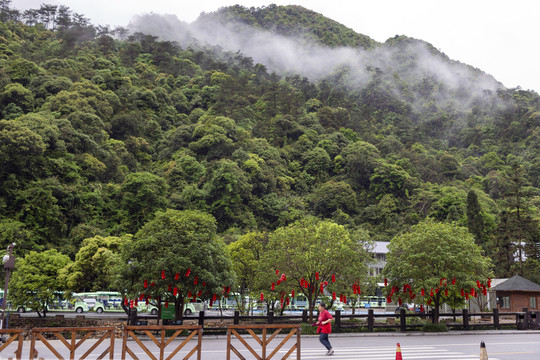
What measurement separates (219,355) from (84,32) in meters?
128

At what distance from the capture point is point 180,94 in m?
102

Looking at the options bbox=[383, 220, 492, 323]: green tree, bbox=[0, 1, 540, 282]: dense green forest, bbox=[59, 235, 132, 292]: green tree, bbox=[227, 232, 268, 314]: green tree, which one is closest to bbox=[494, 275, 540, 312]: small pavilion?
bbox=[0, 1, 540, 282]: dense green forest

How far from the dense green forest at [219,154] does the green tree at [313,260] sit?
2603 cm

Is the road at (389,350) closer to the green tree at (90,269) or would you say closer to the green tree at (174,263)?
the green tree at (174,263)

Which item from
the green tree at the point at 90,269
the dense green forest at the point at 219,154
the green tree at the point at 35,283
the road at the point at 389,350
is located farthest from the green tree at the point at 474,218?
the green tree at the point at 35,283

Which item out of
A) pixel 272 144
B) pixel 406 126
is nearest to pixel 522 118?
pixel 406 126

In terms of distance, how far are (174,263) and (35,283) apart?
49.6 feet

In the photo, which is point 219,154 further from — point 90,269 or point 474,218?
point 90,269

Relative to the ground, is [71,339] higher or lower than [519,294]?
higher

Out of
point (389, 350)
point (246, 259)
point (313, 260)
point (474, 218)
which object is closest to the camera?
point (389, 350)

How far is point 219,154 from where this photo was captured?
76.9 m

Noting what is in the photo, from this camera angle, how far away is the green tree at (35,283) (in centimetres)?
3161

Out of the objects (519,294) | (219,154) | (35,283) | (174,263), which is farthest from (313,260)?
(219,154)

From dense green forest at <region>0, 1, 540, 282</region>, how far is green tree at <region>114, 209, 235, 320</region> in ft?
86.8
